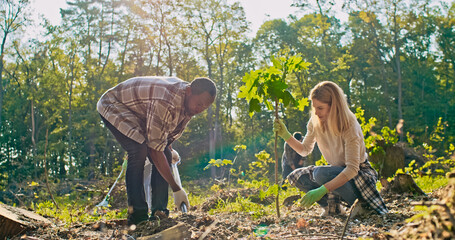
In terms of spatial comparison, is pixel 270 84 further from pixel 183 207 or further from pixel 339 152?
pixel 183 207

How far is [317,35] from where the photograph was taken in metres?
19.0

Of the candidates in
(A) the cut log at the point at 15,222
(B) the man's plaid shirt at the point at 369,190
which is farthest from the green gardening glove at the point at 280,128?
(A) the cut log at the point at 15,222

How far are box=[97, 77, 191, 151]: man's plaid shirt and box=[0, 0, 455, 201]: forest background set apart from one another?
1541 centimetres

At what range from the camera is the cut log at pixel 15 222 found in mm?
2826

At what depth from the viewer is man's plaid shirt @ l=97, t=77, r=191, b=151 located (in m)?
3.15

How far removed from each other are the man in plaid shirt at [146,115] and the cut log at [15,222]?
2.65 feet

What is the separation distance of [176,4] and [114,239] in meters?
17.4

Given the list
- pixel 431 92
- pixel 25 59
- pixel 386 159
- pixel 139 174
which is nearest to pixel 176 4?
pixel 25 59

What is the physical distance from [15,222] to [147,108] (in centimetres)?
141

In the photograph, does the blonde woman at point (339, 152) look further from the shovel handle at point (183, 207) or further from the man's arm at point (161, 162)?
the shovel handle at point (183, 207)

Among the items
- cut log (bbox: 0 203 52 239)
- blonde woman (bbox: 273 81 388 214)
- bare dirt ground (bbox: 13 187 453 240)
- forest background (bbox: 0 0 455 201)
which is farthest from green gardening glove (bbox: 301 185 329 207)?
forest background (bbox: 0 0 455 201)

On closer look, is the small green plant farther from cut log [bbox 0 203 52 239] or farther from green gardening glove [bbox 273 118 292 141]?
cut log [bbox 0 203 52 239]

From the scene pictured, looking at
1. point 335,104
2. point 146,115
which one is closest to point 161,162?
point 146,115

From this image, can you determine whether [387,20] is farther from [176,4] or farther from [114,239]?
[114,239]
